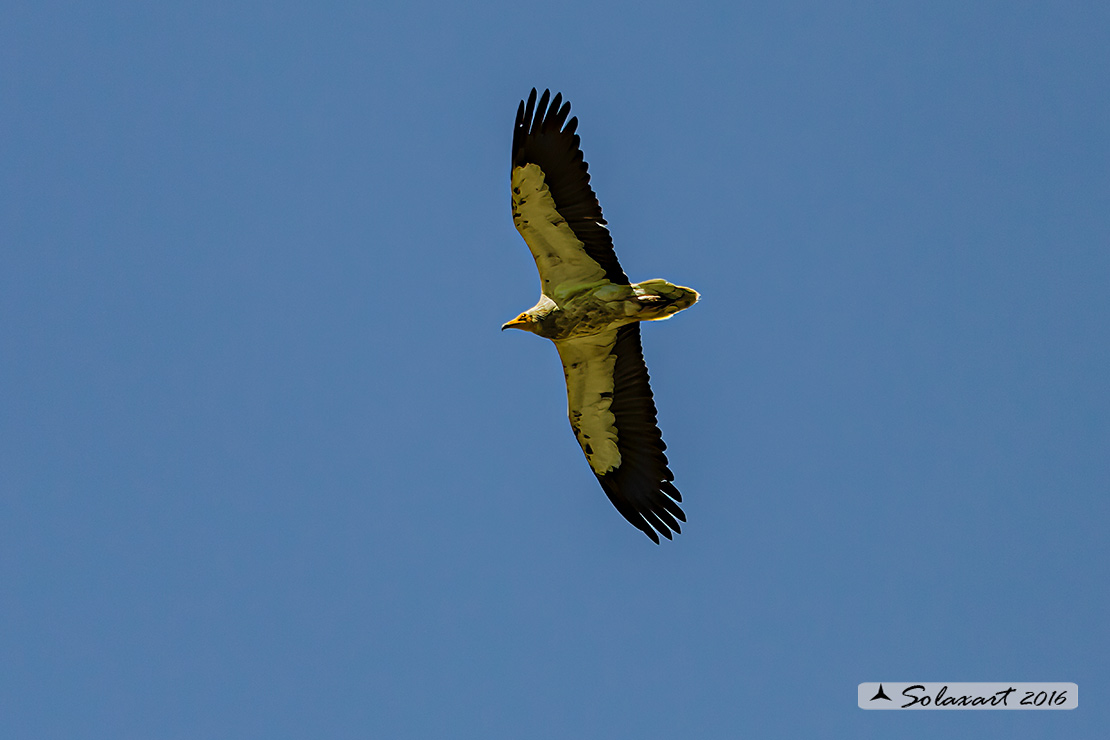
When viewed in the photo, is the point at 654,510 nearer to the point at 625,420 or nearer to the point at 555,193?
the point at 625,420

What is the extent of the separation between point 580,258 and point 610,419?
2.74 meters

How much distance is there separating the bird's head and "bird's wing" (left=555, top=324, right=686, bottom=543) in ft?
2.68

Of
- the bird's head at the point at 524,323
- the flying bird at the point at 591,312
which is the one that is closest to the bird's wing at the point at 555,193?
the flying bird at the point at 591,312

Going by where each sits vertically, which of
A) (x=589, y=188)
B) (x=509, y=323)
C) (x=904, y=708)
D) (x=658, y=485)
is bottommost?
(x=904, y=708)

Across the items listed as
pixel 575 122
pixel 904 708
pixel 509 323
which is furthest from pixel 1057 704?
pixel 575 122

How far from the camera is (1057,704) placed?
66.8 ft

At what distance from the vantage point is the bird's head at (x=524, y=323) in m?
18.3

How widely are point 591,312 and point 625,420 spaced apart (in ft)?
6.75

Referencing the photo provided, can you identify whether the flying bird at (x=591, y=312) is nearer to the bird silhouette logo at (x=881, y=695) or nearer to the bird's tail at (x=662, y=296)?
the bird's tail at (x=662, y=296)

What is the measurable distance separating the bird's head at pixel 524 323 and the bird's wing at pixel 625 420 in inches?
32.1

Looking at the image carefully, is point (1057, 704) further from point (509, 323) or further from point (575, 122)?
point (575, 122)

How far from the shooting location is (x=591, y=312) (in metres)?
18.3

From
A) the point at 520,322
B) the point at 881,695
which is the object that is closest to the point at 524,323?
the point at 520,322

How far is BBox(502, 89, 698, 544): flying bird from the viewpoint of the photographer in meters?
17.8
